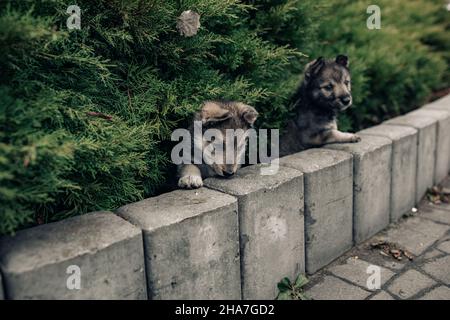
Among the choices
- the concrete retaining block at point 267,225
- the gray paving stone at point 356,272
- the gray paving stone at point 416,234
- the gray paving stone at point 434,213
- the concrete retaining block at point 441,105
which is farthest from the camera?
the concrete retaining block at point 441,105

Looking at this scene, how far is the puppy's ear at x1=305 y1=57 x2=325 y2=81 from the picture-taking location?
13.9ft

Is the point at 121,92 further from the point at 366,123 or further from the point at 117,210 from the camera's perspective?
the point at 366,123

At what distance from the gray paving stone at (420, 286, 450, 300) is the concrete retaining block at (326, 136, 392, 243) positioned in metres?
0.89

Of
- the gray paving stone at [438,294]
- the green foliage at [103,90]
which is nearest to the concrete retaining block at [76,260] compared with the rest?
the green foliage at [103,90]

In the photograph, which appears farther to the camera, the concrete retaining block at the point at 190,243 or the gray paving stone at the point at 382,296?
the gray paving stone at the point at 382,296

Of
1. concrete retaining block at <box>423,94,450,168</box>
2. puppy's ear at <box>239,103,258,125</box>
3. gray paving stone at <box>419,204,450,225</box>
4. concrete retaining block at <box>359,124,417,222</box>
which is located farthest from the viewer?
concrete retaining block at <box>423,94,450,168</box>

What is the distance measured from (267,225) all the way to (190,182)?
2.07 feet

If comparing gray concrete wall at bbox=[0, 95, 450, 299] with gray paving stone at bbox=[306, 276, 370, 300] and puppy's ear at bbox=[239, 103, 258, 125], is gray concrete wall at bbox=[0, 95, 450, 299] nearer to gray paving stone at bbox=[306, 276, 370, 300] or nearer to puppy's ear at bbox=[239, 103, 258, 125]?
gray paving stone at bbox=[306, 276, 370, 300]

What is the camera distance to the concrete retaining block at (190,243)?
2748mm

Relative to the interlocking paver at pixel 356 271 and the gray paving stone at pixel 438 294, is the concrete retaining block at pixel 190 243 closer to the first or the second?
the interlocking paver at pixel 356 271

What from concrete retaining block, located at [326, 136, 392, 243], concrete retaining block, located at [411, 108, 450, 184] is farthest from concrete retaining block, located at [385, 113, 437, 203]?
concrete retaining block, located at [326, 136, 392, 243]

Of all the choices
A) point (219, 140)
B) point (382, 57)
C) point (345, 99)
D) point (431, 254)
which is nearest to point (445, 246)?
point (431, 254)

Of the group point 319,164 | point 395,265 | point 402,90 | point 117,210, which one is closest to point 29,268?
point 117,210

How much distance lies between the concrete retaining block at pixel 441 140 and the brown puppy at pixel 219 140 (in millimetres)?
3079
